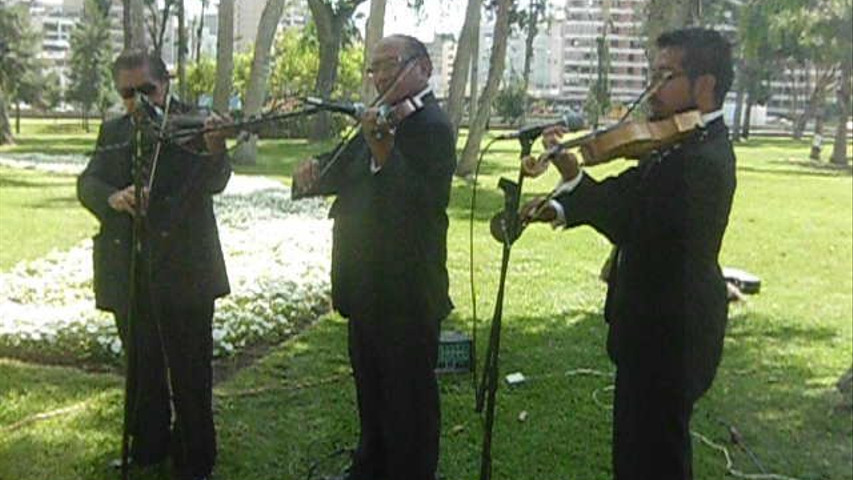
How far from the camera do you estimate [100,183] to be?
10.9ft

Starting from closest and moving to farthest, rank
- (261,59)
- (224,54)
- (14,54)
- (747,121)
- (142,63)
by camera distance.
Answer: (142,63) → (224,54) → (261,59) → (14,54) → (747,121)

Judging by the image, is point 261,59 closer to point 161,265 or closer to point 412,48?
point 161,265

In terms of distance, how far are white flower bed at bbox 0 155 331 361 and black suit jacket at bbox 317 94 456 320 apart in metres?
2.23

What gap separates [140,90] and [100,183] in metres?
0.40

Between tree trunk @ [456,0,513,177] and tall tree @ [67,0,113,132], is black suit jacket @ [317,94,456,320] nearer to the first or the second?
tall tree @ [67,0,113,132]

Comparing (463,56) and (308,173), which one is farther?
(463,56)

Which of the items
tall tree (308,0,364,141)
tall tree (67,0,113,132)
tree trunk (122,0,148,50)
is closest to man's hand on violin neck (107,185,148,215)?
tree trunk (122,0,148,50)

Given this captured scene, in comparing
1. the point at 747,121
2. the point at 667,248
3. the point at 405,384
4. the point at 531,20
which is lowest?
the point at 405,384

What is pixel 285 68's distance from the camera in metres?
20.3

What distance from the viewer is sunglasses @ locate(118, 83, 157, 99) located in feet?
10.2

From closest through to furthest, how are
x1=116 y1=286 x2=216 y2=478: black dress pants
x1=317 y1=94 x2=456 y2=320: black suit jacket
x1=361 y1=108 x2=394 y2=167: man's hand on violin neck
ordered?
x1=361 y1=108 x2=394 y2=167: man's hand on violin neck < x1=317 y1=94 x2=456 y2=320: black suit jacket < x1=116 y1=286 x2=216 y2=478: black dress pants

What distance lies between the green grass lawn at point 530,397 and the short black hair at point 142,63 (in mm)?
1273

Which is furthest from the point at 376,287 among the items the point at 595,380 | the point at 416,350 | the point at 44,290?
the point at 44,290

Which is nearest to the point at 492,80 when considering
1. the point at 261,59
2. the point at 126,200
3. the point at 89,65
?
the point at 261,59
